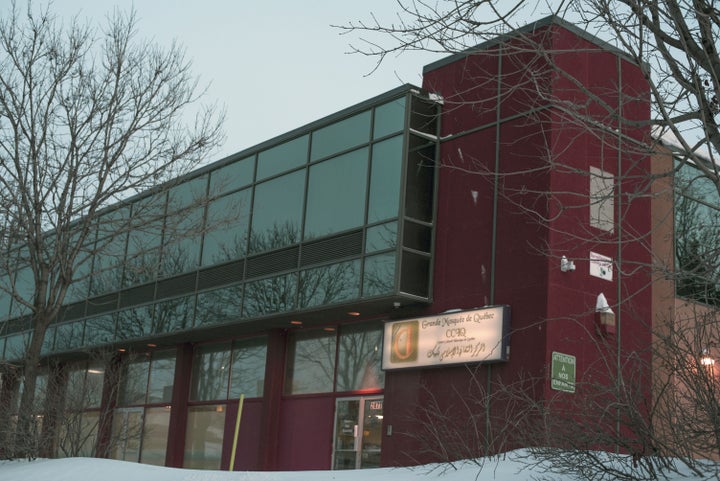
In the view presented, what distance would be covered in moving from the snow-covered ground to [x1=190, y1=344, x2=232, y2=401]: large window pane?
8.95 meters

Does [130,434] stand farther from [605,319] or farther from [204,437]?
[605,319]

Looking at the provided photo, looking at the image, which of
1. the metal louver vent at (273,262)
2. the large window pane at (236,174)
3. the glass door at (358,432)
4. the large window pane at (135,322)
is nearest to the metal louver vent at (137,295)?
the large window pane at (135,322)

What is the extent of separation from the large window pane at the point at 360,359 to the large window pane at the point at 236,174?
506cm

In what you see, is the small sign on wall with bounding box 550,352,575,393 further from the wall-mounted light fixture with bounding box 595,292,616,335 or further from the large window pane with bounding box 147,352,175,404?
the large window pane with bounding box 147,352,175,404

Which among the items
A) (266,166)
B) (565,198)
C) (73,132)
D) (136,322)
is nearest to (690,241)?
(565,198)

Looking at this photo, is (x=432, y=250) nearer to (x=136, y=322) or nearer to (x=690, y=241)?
(x=690, y=241)

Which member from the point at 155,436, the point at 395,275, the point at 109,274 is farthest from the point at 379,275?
the point at 109,274

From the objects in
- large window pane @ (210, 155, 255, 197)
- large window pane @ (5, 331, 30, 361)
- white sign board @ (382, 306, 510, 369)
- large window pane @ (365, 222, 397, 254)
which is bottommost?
white sign board @ (382, 306, 510, 369)

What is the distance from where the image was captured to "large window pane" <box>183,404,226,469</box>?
24.3m

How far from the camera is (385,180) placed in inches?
781

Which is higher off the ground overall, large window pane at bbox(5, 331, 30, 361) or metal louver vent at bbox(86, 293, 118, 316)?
metal louver vent at bbox(86, 293, 118, 316)

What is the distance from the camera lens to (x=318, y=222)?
21.2 m

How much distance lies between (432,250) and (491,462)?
30.3ft

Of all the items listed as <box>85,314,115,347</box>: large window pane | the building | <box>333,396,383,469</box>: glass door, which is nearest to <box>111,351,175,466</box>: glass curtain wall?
the building
